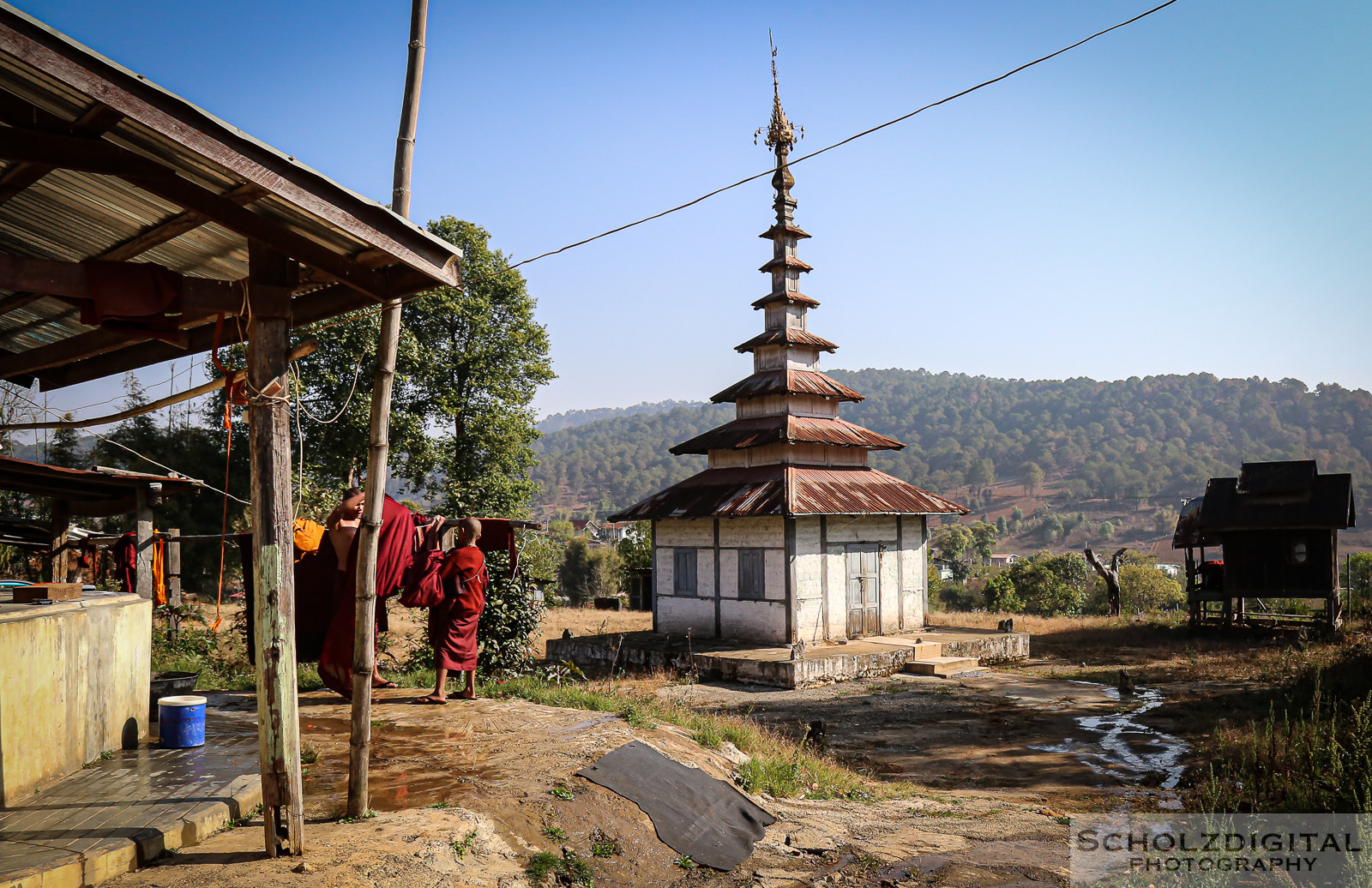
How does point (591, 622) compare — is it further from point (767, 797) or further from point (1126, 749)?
point (767, 797)

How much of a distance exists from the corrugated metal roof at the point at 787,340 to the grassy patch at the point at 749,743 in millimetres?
14542

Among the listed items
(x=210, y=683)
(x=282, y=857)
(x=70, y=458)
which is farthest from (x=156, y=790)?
(x=70, y=458)

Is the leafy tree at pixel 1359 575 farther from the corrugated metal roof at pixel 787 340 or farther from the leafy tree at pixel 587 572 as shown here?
the leafy tree at pixel 587 572

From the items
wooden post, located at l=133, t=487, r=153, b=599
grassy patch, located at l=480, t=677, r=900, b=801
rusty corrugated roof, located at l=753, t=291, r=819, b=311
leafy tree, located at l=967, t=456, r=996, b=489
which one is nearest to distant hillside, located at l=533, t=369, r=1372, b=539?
leafy tree, located at l=967, t=456, r=996, b=489

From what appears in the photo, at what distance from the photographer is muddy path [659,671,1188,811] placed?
33.8ft

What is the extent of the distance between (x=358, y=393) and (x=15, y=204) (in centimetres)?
2193

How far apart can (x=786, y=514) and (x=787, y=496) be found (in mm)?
994

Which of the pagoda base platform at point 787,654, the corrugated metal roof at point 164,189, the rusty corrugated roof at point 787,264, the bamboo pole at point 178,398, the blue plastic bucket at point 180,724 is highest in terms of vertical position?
the rusty corrugated roof at point 787,264

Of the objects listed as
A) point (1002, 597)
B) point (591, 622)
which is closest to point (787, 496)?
point (591, 622)

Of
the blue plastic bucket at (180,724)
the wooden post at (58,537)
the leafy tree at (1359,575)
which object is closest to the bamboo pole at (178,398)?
the blue plastic bucket at (180,724)

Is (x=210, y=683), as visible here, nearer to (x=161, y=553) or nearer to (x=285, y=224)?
(x=161, y=553)

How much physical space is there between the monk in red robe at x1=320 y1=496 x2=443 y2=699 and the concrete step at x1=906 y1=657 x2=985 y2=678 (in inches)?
524

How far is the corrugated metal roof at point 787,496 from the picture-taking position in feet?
66.9

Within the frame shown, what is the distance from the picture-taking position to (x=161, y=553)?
1500cm
